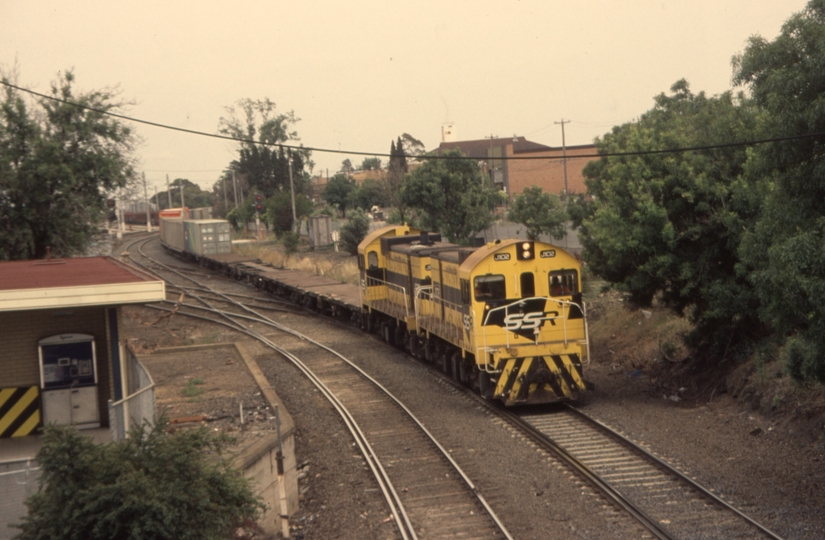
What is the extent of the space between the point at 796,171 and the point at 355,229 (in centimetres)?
4296

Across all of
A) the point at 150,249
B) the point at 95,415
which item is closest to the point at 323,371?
the point at 95,415

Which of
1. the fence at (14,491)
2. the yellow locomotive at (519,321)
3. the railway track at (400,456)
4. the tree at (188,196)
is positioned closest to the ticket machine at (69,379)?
the railway track at (400,456)

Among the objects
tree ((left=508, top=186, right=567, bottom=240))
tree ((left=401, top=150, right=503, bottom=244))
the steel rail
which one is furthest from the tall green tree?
tree ((left=401, top=150, right=503, bottom=244))

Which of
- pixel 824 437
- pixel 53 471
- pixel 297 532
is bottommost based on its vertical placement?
pixel 297 532

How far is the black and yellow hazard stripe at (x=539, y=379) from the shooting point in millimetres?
15961

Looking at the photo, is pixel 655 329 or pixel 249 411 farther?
pixel 655 329

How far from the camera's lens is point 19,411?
1365cm

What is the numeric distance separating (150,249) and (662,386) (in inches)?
2321

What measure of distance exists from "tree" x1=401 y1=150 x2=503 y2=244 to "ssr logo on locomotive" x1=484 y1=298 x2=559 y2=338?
2350 centimetres

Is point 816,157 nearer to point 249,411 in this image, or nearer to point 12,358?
point 249,411

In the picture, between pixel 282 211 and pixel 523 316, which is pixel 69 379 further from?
pixel 282 211

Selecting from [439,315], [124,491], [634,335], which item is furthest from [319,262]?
[124,491]

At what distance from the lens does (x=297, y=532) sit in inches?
433

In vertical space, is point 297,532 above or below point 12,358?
below
